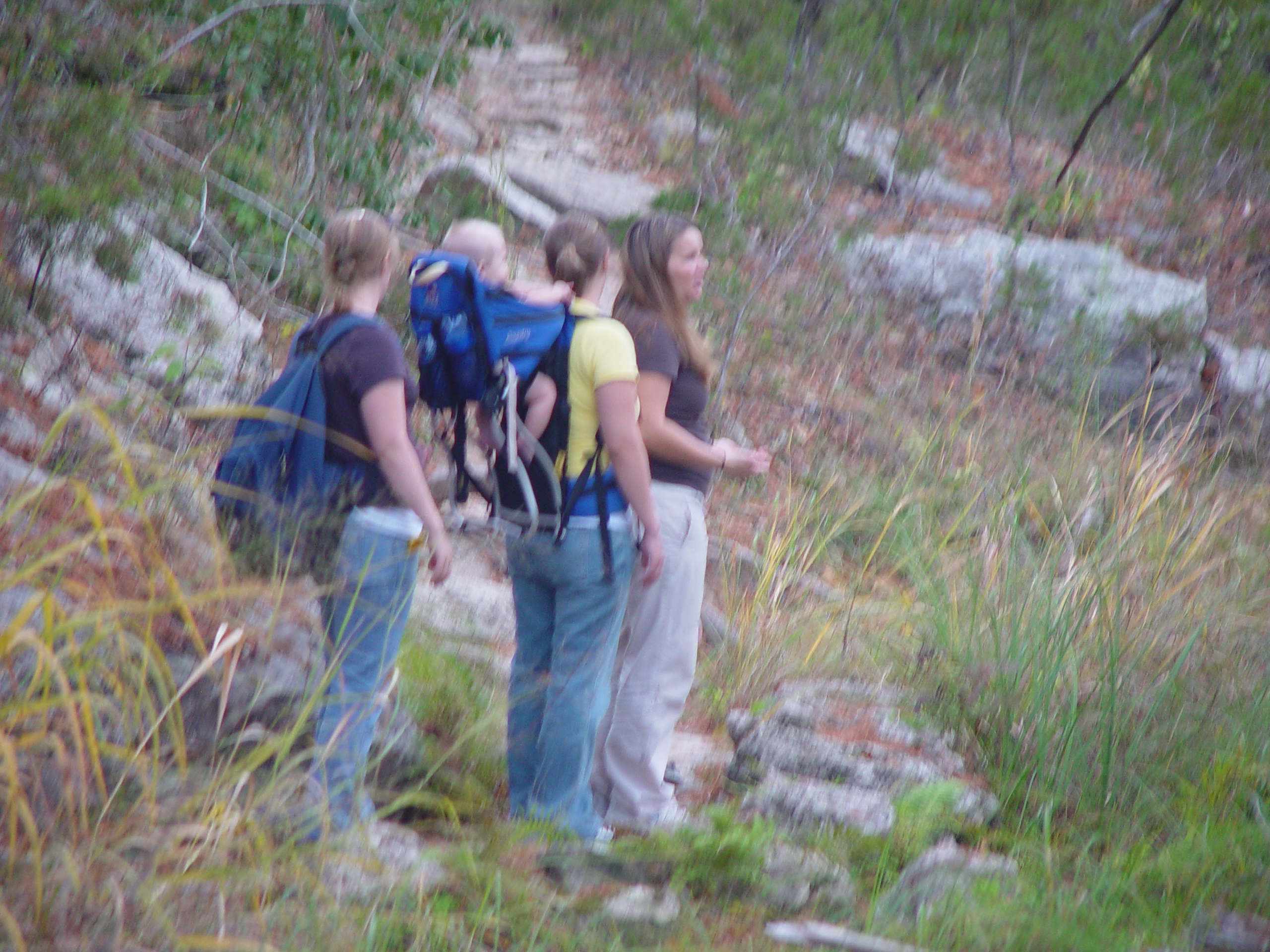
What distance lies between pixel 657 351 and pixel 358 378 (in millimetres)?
913

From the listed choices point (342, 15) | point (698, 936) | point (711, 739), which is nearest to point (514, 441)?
point (698, 936)

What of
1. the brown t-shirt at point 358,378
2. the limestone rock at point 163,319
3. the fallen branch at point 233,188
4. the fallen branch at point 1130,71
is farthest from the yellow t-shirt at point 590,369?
the fallen branch at point 1130,71

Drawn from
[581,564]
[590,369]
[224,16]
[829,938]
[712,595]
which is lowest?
[712,595]

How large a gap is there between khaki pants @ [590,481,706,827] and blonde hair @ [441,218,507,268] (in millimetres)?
876

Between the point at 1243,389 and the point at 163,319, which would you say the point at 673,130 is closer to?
the point at 1243,389

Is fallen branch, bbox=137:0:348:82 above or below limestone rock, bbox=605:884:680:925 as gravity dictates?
above

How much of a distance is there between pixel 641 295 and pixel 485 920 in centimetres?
185

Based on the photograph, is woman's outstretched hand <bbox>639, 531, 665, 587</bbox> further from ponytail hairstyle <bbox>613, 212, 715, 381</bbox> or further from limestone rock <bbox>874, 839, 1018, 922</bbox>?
limestone rock <bbox>874, 839, 1018, 922</bbox>

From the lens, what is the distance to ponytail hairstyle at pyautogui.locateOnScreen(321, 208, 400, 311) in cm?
293

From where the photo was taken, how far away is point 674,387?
11.3 feet

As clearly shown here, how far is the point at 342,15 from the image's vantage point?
612cm

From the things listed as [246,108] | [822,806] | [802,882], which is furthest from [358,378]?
[246,108]

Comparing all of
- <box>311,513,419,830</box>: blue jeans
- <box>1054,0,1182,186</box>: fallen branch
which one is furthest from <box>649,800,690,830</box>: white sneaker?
<box>1054,0,1182,186</box>: fallen branch

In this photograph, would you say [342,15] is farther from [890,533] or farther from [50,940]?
[50,940]
